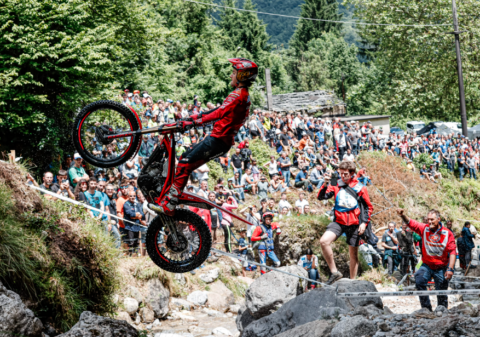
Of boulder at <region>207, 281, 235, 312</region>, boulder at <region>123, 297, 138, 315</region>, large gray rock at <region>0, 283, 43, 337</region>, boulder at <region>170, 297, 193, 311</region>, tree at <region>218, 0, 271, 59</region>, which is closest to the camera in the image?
large gray rock at <region>0, 283, 43, 337</region>

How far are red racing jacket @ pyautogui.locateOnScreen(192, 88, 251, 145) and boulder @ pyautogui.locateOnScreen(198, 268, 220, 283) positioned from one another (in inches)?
316

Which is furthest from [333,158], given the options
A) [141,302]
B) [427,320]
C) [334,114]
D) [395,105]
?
[334,114]

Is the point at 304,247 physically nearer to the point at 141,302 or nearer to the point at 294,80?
the point at 141,302

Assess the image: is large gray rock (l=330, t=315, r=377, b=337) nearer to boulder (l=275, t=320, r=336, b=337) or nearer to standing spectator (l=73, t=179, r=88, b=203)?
boulder (l=275, t=320, r=336, b=337)

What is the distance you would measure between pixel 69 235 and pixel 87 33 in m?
8.22

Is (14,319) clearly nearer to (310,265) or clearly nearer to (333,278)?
(333,278)

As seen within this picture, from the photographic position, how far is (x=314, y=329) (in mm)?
7191

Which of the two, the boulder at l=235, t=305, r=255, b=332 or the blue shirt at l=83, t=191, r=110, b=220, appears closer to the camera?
the boulder at l=235, t=305, r=255, b=332

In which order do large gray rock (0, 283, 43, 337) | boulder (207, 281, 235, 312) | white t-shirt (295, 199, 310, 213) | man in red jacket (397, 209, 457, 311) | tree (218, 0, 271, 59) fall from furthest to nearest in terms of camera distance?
1. tree (218, 0, 271, 59)
2. white t-shirt (295, 199, 310, 213)
3. boulder (207, 281, 235, 312)
4. man in red jacket (397, 209, 457, 311)
5. large gray rock (0, 283, 43, 337)

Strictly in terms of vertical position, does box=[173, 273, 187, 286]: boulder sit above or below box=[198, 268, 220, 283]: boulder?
above

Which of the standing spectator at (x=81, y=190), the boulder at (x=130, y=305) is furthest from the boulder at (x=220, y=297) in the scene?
the standing spectator at (x=81, y=190)

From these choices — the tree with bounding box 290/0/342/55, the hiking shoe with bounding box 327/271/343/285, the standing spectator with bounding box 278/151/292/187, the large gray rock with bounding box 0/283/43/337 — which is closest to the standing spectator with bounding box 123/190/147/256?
the large gray rock with bounding box 0/283/43/337

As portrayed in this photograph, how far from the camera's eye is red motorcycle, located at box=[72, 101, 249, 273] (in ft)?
21.7

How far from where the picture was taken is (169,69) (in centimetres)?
2962
